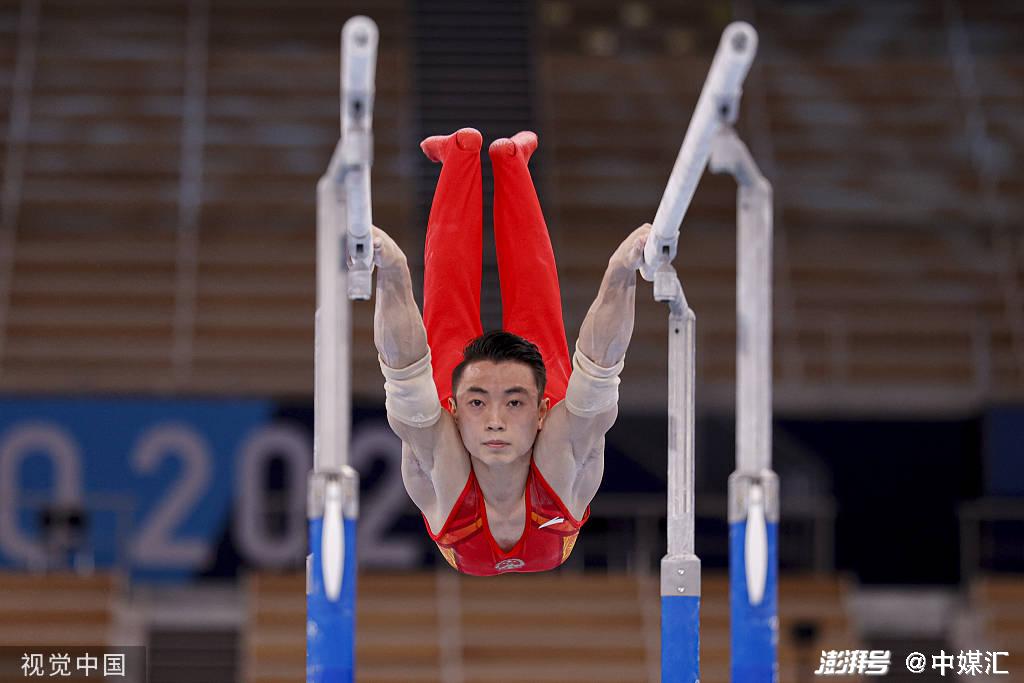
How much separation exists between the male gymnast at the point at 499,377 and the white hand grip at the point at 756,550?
21.1 inches

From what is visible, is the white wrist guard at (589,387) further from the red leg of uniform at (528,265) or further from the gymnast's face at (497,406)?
the red leg of uniform at (528,265)

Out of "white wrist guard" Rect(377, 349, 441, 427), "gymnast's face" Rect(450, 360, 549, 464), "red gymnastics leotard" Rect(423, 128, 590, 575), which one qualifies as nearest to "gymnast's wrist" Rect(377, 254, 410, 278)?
"white wrist guard" Rect(377, 349, 441, 427)

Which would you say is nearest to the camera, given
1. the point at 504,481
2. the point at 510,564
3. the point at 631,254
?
the point at 631,254

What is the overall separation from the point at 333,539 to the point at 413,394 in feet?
2.43

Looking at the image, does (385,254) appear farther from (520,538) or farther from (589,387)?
(520,538)

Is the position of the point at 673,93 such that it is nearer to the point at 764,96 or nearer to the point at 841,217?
the point at 764,96

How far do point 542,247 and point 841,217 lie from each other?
8.25 m

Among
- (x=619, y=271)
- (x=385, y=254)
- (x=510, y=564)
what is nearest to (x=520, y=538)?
(x=510, y=564)

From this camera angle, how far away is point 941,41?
50.6 ft

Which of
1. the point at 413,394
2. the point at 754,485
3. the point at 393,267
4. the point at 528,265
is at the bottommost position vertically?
the point at 754,485

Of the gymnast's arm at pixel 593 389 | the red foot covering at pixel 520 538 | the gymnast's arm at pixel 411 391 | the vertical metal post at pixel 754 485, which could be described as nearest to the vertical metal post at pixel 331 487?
the gymnast's arm at pixel 411 391

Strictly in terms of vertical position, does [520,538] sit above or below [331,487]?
below

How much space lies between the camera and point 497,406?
497 centimetres

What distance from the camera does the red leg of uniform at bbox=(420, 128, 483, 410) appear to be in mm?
5660
